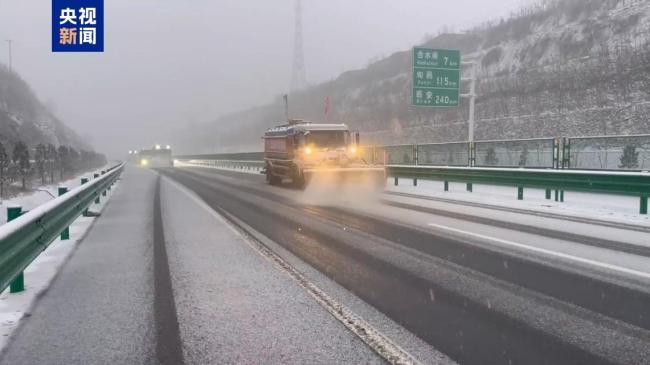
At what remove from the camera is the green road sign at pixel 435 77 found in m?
22.5

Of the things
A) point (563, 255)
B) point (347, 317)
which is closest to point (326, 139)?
point (563, 255)

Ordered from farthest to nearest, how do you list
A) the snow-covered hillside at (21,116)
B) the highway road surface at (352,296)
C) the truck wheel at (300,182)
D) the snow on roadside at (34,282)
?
the snow-covered hillside at (21,116)
the truck wheel at (300,182)
the snow on roadside at (34,282)
the highway road surface at (352,296)

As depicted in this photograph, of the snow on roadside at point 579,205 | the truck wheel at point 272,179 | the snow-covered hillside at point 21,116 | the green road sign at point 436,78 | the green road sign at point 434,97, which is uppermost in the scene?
the snow-covered hillside at point 21,116

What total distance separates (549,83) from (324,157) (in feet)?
179

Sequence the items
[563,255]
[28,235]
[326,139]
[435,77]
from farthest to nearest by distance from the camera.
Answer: [435,77] → [326,139] → [563,255] → [28,235]

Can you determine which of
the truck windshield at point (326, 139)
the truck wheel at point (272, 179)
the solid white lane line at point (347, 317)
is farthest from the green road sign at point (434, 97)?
the solid white lane line at point (347, 317)

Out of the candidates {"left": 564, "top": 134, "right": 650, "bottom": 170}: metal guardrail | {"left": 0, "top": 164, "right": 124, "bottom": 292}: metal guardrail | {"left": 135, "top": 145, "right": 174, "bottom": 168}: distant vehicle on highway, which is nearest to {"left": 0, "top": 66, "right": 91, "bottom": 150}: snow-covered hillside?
{"left": 135, "top": 145, "right": 174, "bottom": 168}: distant vehicle on highway

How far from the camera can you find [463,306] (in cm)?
467

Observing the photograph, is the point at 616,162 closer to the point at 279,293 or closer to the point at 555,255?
the point at 555,255

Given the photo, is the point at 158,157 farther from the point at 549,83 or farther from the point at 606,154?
the point at 606,154

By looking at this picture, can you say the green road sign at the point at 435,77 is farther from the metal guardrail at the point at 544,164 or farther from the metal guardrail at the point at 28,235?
the metal guardrail at the point at 28,235

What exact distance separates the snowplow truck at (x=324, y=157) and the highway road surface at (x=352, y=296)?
625cm

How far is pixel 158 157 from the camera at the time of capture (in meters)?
59.3

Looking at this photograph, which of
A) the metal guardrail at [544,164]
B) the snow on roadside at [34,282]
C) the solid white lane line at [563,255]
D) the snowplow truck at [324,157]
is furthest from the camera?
the snowplow truck at [324,157]
